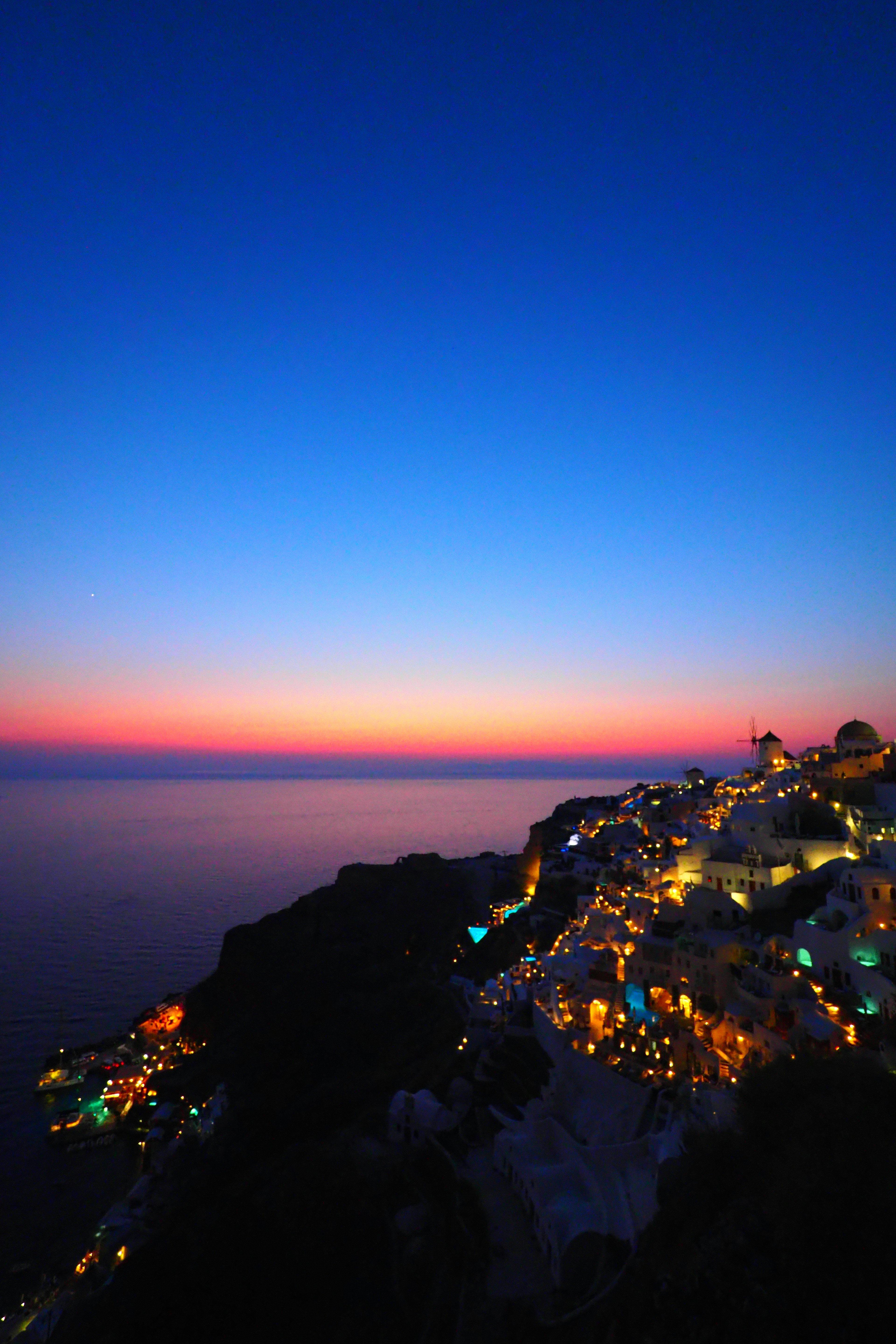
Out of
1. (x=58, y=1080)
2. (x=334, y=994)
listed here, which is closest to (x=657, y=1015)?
(x=334, y=994)

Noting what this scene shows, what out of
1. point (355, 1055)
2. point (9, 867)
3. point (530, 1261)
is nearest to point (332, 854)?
point (9, 867)

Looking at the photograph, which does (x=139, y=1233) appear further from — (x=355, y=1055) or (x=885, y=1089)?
(x=885, y=1089)

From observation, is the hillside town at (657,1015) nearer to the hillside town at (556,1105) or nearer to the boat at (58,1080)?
the hillside town at (556,1105)

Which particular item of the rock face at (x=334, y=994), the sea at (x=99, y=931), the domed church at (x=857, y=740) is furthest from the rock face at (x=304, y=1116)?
the domed church at (x=857, y=740)

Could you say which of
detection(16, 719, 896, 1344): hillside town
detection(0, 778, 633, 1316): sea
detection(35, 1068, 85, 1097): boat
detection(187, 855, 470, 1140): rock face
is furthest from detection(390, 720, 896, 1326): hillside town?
detection(35, 1068, 85, 1097): boat

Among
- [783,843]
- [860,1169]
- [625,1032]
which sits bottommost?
[625,1032]

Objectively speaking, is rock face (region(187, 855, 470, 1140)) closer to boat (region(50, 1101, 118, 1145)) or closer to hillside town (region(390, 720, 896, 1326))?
hillside town (region(390, 720, 896, 1326))
